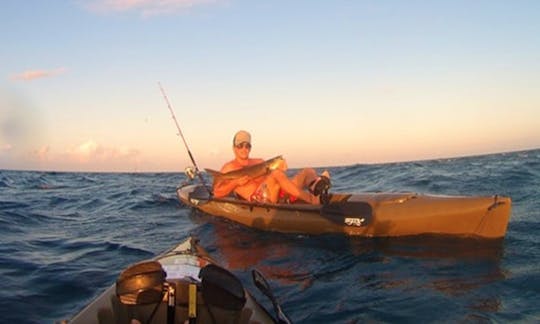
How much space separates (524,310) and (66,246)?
276 inches

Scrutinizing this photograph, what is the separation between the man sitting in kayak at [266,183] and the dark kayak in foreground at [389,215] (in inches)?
11.6

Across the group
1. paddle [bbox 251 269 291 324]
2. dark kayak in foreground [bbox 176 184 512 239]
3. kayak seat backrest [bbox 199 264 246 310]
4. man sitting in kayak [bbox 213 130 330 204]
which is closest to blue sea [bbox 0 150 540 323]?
dark kayak in foreground [bbox 176 184 512 239]

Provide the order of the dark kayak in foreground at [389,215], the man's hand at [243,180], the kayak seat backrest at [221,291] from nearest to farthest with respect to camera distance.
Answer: the kayak seat backrest at [221,291] < the dark kayak in foreground at [389,215] < the man's hand at [243,180]

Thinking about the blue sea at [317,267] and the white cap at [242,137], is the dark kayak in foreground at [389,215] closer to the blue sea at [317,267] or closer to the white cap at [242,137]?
the blue sea at [317,267]

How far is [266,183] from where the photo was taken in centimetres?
902

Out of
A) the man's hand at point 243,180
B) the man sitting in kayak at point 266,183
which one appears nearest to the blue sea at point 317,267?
the man sitting in kayak at point 266,183

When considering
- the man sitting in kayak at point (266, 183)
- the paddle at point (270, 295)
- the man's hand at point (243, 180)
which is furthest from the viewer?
the man's hand at point (243, 180)

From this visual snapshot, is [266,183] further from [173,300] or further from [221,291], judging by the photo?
[221,291]

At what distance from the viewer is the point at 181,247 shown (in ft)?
17.2

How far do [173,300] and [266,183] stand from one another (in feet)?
19.3

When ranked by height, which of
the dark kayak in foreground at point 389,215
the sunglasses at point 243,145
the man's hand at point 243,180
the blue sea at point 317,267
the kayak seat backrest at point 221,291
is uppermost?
the sunglasses at point 243,145

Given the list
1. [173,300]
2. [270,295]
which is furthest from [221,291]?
[270,295]

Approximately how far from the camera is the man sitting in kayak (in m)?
8.64

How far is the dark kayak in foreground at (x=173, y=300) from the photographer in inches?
116
